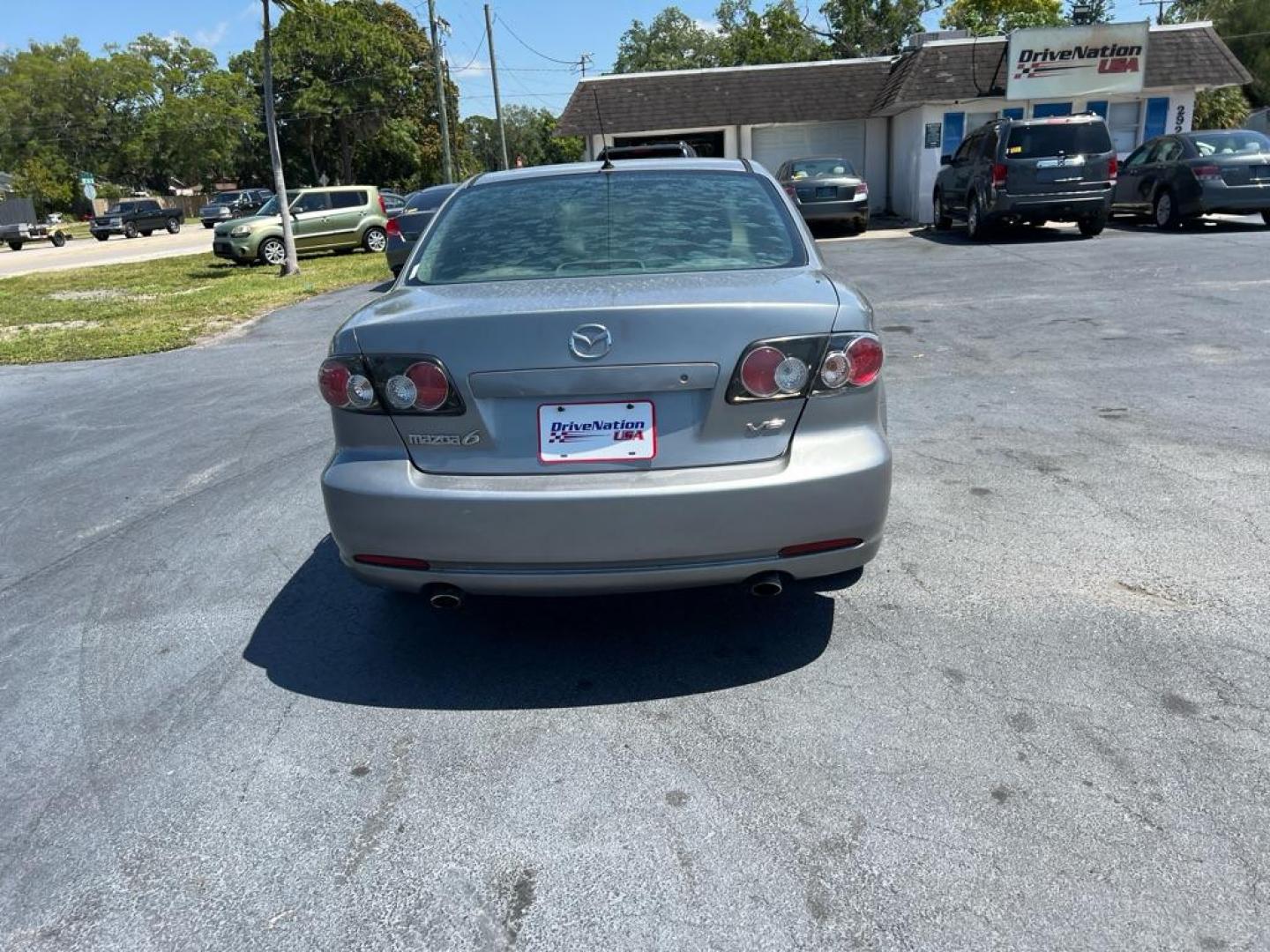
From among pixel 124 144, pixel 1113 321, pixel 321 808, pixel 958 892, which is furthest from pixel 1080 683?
pixel 124 144

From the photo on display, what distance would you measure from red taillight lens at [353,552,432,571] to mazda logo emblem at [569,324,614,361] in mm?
818

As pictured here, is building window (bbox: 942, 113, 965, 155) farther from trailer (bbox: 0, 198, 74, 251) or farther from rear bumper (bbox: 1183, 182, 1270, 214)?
trailer (bbox: 0, 198, 74, 251)

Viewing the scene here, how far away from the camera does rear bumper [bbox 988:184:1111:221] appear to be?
1602 cm

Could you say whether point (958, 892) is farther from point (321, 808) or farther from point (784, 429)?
point (321, 808)

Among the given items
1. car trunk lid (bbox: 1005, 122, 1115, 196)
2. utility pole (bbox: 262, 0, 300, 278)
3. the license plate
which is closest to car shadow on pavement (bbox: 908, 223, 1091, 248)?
car trunk lid (bbox: 1005, 122, 1115, 196)

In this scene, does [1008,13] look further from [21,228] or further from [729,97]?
[21,228]

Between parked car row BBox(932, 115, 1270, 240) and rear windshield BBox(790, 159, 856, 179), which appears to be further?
rear windshield BBox(790, 159, 856, 179)

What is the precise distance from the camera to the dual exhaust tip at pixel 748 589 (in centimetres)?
310

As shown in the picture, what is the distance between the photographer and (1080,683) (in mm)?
3131

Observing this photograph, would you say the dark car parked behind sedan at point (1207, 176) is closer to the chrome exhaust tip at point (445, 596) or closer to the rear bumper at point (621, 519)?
the rear bumper at point (621, 519)

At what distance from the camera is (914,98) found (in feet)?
73.1

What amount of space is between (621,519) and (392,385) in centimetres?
83

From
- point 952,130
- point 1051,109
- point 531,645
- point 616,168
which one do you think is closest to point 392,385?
point 531,645

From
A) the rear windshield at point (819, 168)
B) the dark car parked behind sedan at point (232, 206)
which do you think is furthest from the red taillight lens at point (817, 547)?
the dark car parked behind sedan at point (232, 206)
